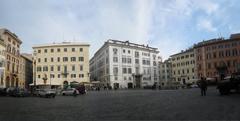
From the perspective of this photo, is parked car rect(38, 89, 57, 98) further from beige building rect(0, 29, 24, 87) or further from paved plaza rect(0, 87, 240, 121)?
beige building rect(0, 29, 24, 87)

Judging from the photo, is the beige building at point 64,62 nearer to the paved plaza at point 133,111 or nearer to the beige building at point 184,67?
the beige building at point 184,67

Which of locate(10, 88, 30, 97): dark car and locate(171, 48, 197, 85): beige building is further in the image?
locate(171, 48, 197, 85): beige building

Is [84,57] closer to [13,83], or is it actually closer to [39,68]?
[39,68]

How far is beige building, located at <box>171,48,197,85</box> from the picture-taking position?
11142 cm

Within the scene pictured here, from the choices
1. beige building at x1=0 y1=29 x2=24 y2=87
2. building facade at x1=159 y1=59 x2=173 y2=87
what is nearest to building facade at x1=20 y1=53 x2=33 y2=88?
beige building at x1=0 y1=29 x2=24 y2=87

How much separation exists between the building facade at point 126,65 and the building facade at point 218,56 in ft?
56.4

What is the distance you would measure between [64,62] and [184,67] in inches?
2039

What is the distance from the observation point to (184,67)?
116062 mm

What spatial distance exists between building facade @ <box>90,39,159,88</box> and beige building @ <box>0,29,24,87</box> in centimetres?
2850

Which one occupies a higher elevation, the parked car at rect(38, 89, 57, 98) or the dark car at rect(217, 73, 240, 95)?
the dark car at rect(217, 73, 240, 95)

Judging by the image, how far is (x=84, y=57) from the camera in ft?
290

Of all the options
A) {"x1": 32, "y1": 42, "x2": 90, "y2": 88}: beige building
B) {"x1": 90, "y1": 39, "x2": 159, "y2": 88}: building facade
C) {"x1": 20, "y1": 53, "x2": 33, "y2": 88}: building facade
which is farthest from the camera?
{"x1": 20, "y1": 53, "x2": 33, "y2": 88}: building facade

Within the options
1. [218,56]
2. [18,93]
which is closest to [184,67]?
[218,56]

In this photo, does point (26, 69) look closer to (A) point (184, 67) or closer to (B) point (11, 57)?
(B) point (11, 57)
